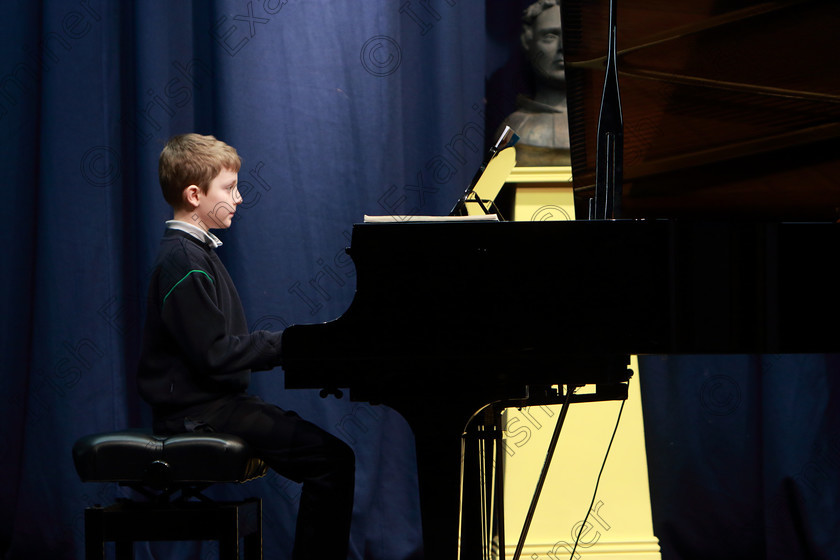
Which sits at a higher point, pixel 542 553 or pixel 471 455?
pixel 471 455

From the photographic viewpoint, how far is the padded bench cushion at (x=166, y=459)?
1.81 m

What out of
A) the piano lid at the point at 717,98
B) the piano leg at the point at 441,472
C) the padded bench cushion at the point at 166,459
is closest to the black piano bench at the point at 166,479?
the padded bench cushion at the point at 166,459

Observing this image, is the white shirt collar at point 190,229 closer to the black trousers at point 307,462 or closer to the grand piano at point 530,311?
the black trousers at point 307,462

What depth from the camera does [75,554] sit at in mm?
2723

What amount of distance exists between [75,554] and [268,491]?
2.10 ft

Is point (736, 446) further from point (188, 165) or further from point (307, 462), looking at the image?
point (188, 165)

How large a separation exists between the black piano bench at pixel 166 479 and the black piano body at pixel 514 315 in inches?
15.9

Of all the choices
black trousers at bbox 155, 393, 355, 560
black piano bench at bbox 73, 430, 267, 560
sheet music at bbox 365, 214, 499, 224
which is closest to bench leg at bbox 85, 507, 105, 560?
black piano bench at bbox 73, 430, 267, 560

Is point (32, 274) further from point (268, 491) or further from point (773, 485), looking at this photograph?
point (773, 485)

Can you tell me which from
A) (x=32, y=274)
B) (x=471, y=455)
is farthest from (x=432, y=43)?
(x=471, y=455)

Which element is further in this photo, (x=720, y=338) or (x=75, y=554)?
(x=75, y=554)

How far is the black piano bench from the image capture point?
178cm

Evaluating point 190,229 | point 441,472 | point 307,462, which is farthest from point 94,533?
point 441,472

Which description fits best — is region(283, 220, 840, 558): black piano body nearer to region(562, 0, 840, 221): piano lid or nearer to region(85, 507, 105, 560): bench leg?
region(562, 0, 840, 221): piano lid
